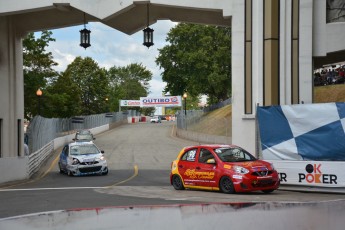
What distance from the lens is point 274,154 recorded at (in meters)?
19.4

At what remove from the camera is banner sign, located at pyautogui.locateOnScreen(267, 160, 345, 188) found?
1755 cm

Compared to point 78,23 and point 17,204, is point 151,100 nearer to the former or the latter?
point 78,23

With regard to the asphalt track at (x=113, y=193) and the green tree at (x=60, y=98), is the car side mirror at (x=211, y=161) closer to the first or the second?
the asphalt track at (x=113, y=193)

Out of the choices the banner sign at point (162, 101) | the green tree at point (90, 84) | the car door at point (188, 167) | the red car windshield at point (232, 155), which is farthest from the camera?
the green tree at point (90, 84)

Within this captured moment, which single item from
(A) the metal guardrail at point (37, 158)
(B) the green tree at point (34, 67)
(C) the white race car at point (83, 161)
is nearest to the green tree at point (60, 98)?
(B) the green tree at point (34, 67)

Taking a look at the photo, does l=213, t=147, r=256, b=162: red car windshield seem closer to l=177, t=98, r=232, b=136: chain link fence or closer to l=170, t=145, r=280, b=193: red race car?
l=170, t=145, r=280, b=193: red race car

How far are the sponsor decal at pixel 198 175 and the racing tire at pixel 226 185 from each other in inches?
19.4

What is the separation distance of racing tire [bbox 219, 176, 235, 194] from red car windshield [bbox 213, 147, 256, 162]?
2.15 ft

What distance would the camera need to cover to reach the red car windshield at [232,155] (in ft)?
59.1

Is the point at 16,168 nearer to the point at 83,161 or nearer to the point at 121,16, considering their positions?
the point at 83,161

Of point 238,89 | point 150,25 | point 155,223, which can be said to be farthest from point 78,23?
point 155,223

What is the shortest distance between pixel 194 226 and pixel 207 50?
205 ft

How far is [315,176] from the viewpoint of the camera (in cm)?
1806

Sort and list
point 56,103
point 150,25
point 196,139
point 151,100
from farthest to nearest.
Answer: point 151,100
point 56,103
point 196,139
point 150,25
